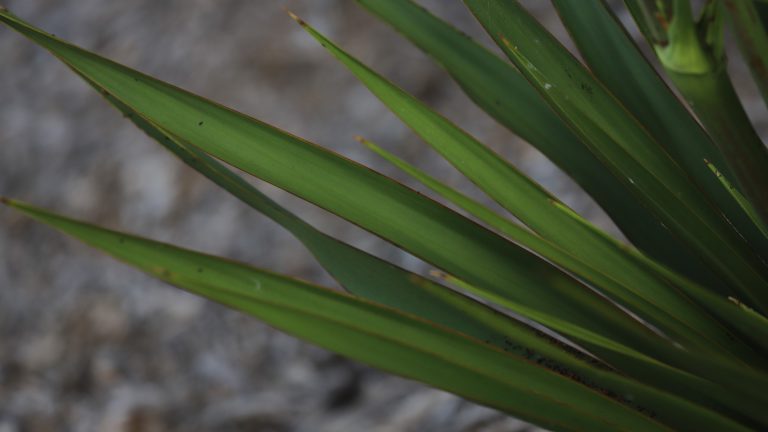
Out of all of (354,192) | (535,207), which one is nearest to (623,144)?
(535,207)

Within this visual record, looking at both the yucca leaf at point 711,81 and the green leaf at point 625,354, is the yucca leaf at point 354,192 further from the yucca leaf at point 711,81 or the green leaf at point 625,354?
the yucca leaf at point 711,81

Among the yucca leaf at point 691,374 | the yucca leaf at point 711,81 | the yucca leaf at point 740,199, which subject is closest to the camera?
the yucca leaf at point 711,81

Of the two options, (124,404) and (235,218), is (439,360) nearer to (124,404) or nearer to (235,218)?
(124,404)

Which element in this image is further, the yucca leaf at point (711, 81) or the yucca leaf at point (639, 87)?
the yucca leaf at point (639, 87)

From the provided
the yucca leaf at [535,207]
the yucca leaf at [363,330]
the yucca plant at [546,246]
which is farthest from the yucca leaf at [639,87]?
the yucca leaf at [363,330]

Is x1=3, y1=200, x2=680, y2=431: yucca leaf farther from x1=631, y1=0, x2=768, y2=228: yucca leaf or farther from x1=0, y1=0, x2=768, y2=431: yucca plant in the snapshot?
x1=631, y1=0, x2=768, y2=228: yucca leaf

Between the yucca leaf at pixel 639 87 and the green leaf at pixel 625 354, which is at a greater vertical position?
the yucca leaf at pixel 639 87

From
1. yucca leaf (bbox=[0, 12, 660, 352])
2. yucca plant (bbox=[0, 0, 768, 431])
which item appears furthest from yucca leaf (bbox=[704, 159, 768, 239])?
yucca leaf (bbox=[0, 12, 660, 352])
